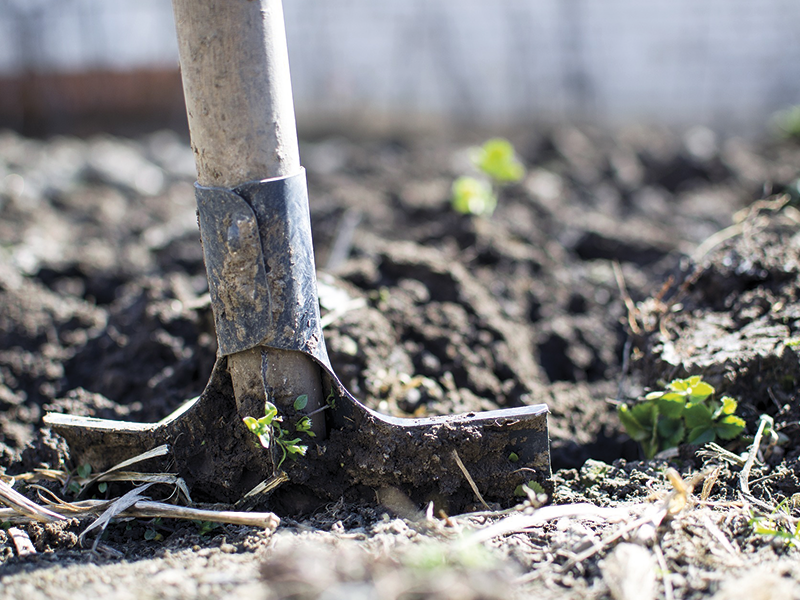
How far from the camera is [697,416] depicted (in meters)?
1.76

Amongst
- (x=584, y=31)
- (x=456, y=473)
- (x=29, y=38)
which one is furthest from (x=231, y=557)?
(x=29, y=38)

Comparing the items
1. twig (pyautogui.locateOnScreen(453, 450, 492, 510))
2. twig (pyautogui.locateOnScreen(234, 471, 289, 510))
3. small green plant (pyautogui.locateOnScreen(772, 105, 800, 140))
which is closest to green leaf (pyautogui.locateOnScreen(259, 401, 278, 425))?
twig (pyautogui.locateOnScreen(234, 471, 289, 510))

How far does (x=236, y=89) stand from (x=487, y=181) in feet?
11.4

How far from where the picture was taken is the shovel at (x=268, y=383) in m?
1.35

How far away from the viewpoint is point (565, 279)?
3.21 m

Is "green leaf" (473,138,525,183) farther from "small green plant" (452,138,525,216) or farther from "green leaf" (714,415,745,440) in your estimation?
"green leaf" (714,415,745,440)

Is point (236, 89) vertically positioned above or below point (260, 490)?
above

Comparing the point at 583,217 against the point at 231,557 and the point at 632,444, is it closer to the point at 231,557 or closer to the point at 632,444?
the point at 632,444

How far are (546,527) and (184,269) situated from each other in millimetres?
2520

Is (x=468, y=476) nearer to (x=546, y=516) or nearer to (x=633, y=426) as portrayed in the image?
(x=546, y=516)

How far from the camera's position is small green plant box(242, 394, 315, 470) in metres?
1.46

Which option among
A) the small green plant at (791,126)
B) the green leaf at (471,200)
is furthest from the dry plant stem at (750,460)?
the small green plant at (791,126)

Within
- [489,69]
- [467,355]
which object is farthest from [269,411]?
[489,69]

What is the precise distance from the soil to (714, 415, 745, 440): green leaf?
0.06m
